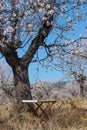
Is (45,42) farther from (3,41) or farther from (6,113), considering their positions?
(6,113)

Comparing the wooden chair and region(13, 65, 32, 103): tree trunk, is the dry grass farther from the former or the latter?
region(13, 65, 32, 103): tree trunk

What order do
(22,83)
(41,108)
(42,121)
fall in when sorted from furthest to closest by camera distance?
(22,83)
(41,108)
(42,121)

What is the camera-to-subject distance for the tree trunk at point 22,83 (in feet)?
42.5

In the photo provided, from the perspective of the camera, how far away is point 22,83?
→ 12992 millimetres

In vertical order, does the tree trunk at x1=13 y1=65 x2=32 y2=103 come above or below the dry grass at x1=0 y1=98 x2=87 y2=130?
above

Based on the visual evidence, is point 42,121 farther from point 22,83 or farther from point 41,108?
point 22,83

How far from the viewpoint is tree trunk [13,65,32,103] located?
12.9 metres

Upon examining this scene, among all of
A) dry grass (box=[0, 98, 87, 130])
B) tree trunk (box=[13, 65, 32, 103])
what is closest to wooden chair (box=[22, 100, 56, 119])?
dry grass (box=[0, 98, 87, 130])

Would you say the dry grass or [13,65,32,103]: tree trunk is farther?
[13,65,32,103]: tree trunk

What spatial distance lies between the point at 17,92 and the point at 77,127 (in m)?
3.34

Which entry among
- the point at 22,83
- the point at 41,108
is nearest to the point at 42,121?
the point at 41,108

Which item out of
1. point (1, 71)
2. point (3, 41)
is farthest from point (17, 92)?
point (1, 71)

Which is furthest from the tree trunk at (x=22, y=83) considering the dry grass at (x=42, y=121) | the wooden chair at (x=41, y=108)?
the wooden chair at (x=41, y=108)

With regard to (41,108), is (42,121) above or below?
below
